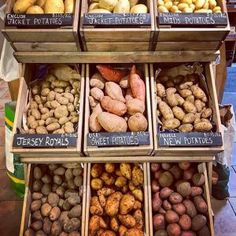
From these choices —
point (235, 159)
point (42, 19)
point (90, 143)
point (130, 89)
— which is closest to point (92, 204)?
point (90, 143)

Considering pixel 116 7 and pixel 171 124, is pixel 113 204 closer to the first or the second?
pixel 171 124

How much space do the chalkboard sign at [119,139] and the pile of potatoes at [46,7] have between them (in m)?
0.61

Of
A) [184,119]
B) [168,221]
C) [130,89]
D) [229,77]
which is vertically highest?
[229,77]

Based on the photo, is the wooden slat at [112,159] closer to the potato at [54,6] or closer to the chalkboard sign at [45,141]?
the chalkboard sign at [45,141]

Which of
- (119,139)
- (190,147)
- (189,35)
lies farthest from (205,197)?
(189,35)

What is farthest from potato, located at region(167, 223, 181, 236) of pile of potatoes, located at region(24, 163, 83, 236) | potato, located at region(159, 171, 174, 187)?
pile of potatoes, located at region(24, 163, 83, 236)

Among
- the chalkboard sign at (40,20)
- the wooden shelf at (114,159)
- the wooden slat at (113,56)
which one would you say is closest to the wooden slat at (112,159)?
the wooden shelf at (114,159)

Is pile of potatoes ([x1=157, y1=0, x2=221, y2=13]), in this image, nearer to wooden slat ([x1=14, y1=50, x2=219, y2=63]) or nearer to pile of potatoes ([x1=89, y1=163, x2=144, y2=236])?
wooden slat ([x1=14, y1=50, x2=219, y2=63])

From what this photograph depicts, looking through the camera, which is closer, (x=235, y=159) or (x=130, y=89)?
(x=130, y=89)

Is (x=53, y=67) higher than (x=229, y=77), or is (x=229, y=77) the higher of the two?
(x=229, y=77)

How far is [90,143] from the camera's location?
1.40 metres

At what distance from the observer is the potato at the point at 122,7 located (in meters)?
1.42

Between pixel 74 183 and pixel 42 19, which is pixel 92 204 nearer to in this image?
pixel 74 183

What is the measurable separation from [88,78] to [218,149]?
28.9 inches
